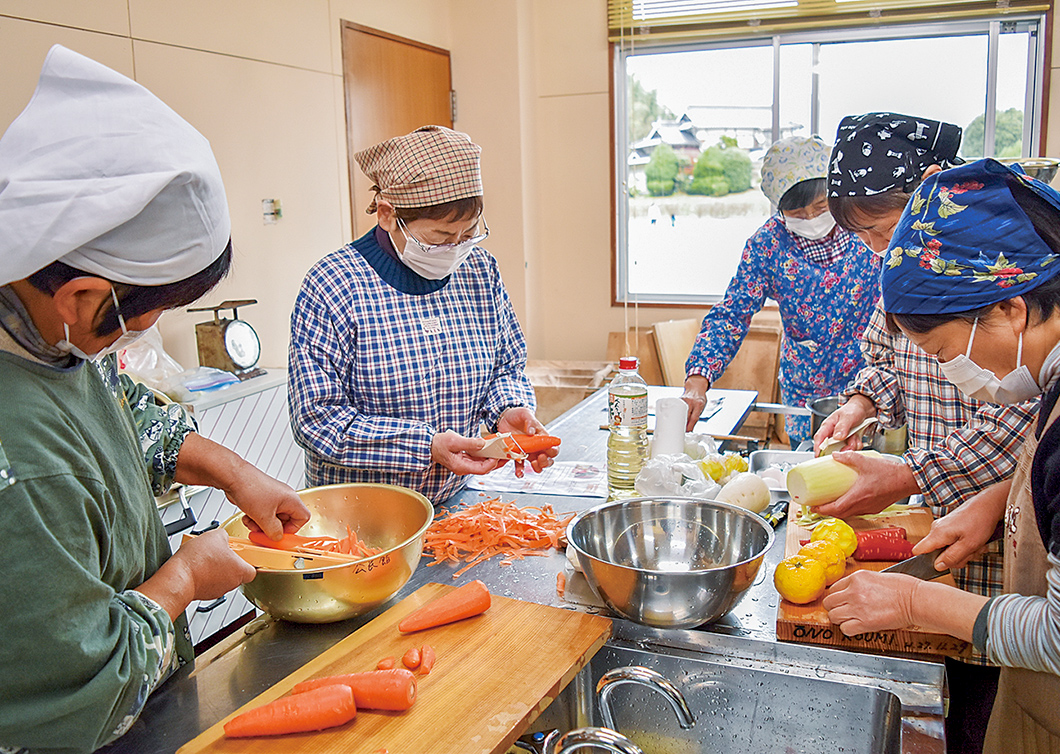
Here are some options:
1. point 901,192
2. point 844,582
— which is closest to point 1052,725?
point 844,582

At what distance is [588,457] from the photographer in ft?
9.16

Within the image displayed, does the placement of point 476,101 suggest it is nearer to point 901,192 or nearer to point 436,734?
point 901,192

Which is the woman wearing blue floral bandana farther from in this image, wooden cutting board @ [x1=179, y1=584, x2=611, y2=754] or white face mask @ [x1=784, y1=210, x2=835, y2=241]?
white face mask @ [x1=784, y1=210, x2=835, y2=241]

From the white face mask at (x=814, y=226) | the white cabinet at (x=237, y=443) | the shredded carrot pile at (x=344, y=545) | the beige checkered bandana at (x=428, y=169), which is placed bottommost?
the white cabinet at (x=237, y=443)

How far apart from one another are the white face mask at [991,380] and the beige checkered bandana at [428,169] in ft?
4.40

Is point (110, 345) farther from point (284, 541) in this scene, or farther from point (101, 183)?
point (284, 541)

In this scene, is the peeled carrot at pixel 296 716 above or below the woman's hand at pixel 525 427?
below

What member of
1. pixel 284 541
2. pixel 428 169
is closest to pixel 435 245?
pixel 428 169

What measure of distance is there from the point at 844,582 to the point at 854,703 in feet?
0.75

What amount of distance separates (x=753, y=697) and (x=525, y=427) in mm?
1077

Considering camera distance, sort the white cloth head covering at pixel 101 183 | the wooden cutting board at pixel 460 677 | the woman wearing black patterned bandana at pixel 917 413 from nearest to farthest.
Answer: the white cloth head covering at pixel 101 183 → the wooden cutting board at pixel 460 677 → the woman wearing black patterned bandana at pixel 917 413

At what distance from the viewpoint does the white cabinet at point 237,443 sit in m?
3.43

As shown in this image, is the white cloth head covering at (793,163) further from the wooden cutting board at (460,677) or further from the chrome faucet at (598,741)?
the chrome faucet at (598,741)

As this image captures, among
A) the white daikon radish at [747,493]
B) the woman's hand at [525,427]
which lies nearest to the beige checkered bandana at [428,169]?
the woman's hand at [525,427]
